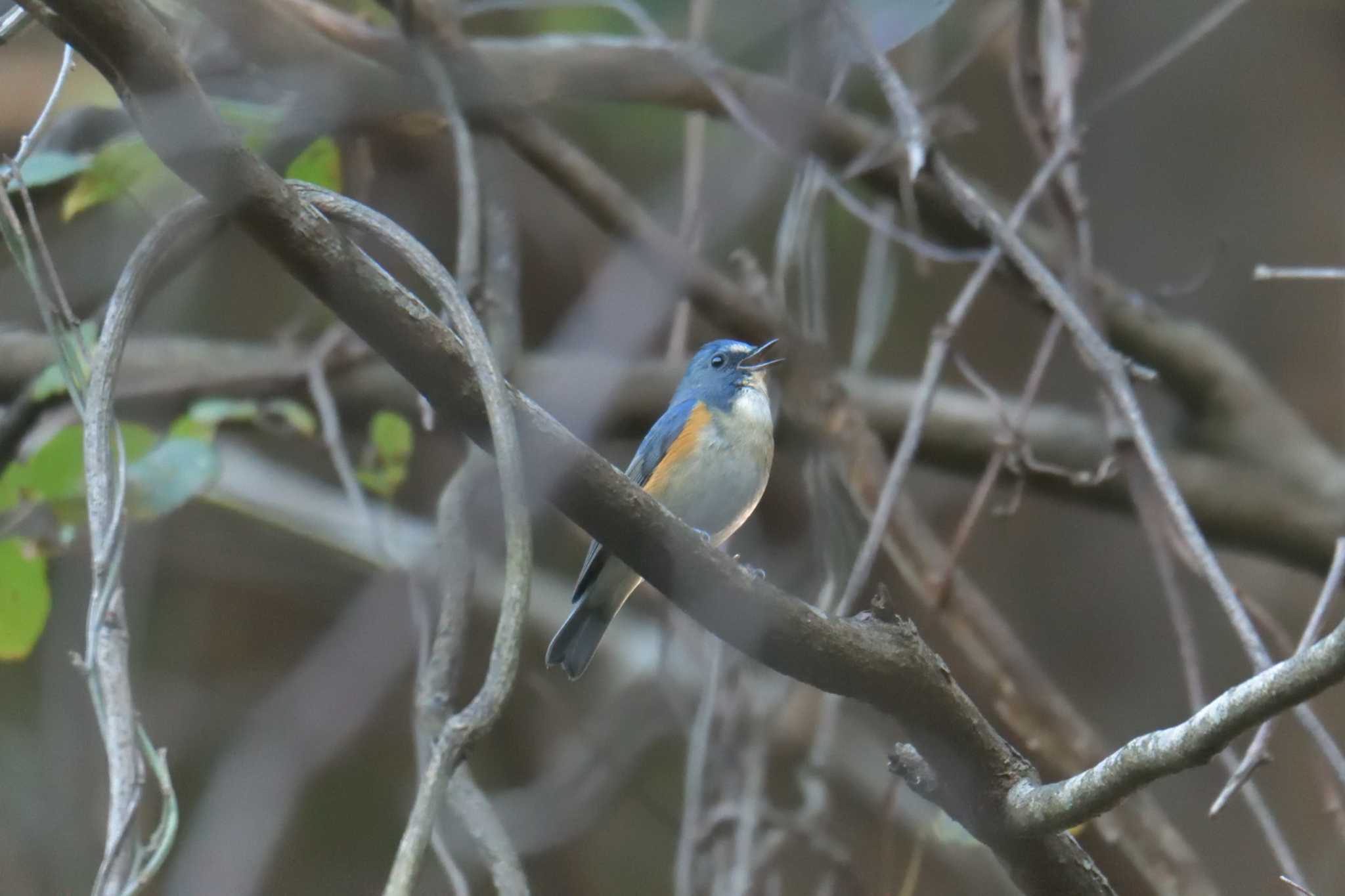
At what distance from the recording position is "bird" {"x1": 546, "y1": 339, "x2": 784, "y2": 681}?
333 centimetres

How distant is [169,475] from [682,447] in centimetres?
137

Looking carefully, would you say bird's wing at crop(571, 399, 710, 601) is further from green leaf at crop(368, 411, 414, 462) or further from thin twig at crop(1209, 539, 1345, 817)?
thin twig at crop(1209, 539, 1345, 817)

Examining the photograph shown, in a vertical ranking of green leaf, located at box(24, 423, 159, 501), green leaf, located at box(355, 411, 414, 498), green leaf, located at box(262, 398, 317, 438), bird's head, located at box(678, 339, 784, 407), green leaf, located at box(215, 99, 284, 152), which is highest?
bird's head, located at box(678, 339, 784, 407)

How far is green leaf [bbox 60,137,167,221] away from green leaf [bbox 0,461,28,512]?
2.23 feet

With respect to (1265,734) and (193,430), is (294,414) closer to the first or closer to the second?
(193,430)

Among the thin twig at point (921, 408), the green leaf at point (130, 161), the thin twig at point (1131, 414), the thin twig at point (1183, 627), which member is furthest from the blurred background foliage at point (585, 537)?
the thin twig at point (1183, 627)

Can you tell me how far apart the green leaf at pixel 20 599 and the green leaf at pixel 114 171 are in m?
0.85

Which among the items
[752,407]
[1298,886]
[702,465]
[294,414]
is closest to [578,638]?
[702,465]

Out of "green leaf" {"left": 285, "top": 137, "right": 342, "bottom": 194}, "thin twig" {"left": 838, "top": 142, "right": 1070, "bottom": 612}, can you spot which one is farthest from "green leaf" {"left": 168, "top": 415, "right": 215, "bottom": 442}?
"thin twig" {"left": 838, "top": 142, "right": 1070, "bottom": 612}

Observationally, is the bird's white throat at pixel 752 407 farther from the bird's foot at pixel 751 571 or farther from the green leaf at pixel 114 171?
the green leaf at pixel 114 171

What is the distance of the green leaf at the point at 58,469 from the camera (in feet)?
11.2

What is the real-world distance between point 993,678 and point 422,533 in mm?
2712

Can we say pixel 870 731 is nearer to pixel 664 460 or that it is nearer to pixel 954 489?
pixel 954 489

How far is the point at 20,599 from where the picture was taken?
126 inches
